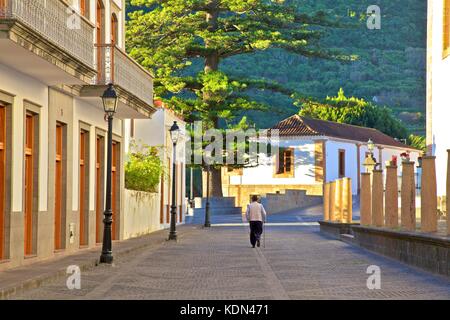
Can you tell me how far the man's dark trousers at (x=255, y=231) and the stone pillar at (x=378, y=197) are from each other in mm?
4429

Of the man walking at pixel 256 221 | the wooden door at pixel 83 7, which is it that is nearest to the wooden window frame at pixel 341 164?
the man walking at pixel 256 221

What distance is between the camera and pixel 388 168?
25938 mm

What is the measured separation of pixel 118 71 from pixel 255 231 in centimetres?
650

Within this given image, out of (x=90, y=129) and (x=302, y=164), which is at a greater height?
(x=302, y=164)

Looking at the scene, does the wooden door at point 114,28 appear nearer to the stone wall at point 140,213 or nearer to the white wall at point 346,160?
the stone wall at point 140,213

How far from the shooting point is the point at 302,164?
84.2m

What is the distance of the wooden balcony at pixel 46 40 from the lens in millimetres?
19125

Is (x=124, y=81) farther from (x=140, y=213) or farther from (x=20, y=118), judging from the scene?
(x=140, y=213)

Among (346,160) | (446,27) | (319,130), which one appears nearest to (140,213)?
(446,27)

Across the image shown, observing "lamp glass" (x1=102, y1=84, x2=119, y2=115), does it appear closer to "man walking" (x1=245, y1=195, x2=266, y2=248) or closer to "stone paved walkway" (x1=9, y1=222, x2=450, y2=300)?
"stone paved walkway" (x1=9, y1=222, x2=450, y2=300)

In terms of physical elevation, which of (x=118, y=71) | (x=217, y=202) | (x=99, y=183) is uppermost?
(x=118, y=71)

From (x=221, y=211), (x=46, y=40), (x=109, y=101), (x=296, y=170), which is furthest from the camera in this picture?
(x=296, y=170)

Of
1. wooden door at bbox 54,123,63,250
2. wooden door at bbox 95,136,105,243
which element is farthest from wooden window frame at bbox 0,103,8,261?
wooden door at bbox 95,136,105,243

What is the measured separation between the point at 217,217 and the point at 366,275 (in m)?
48.7
